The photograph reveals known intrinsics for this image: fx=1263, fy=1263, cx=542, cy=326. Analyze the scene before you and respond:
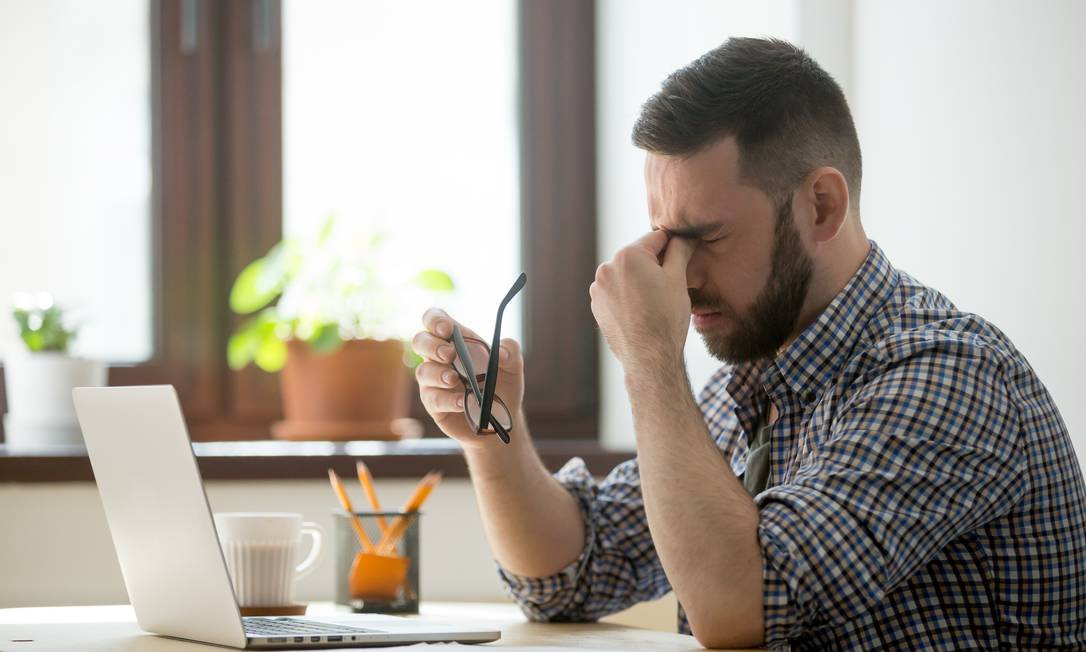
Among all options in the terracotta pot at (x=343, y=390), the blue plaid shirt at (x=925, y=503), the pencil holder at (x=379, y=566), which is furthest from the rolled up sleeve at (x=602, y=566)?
the terracotta pot at (x=343, y=390)

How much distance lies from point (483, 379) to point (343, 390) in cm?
85

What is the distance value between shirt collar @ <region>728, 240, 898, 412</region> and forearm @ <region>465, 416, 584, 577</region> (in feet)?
1.02

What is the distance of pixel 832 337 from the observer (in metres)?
1.28

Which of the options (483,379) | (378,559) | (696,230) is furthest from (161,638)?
(696,230)

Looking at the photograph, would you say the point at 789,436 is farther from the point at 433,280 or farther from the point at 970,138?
the point at 433,280

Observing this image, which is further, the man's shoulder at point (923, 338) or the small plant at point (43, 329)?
the small plant at point (43, 329)

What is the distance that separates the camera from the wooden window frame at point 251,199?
2289 mm

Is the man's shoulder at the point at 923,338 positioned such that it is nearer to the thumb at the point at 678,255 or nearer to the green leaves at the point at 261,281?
the thumb at the point at 678,255

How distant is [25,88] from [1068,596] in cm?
193

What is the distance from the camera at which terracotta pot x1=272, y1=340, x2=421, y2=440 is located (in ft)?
7.22

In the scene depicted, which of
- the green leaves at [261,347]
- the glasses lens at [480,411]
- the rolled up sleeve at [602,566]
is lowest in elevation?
the rolled up sleeve at [602,566]

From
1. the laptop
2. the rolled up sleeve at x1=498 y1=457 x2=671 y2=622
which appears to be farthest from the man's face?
the laptop

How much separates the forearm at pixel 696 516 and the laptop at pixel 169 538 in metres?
0.19

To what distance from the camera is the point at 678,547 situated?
1.11m
